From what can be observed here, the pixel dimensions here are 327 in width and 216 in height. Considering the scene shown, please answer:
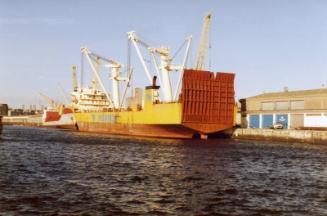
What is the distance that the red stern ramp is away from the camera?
6431 cm

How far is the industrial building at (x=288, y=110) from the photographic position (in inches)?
2936

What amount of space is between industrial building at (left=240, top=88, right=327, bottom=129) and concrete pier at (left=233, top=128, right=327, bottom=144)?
283 inches

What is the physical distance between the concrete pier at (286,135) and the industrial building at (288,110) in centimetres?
718

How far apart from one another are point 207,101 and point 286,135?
49.3 ft

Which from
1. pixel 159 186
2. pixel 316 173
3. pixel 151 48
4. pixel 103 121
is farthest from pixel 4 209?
pixel 103 121

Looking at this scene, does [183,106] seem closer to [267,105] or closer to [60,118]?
[267,105]

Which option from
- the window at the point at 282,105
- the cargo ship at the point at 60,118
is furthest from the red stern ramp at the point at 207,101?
the cargo ship at the point at 60,118

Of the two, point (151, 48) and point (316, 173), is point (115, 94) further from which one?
point (316, 173)

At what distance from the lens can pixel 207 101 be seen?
217 feet

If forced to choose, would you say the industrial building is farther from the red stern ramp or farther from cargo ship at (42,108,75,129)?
cargo ship at (42,108,75,129)

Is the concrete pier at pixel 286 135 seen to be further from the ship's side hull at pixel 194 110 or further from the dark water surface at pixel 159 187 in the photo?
the dark water surface at pixel 159 187

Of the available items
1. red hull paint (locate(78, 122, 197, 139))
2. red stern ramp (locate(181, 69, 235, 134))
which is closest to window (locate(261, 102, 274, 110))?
red stern ramp (locate(181, 69, 235, 134))

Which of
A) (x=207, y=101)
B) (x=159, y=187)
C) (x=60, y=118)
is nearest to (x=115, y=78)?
(x=60, y=118)

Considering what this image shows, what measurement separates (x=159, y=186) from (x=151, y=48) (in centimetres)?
5830
